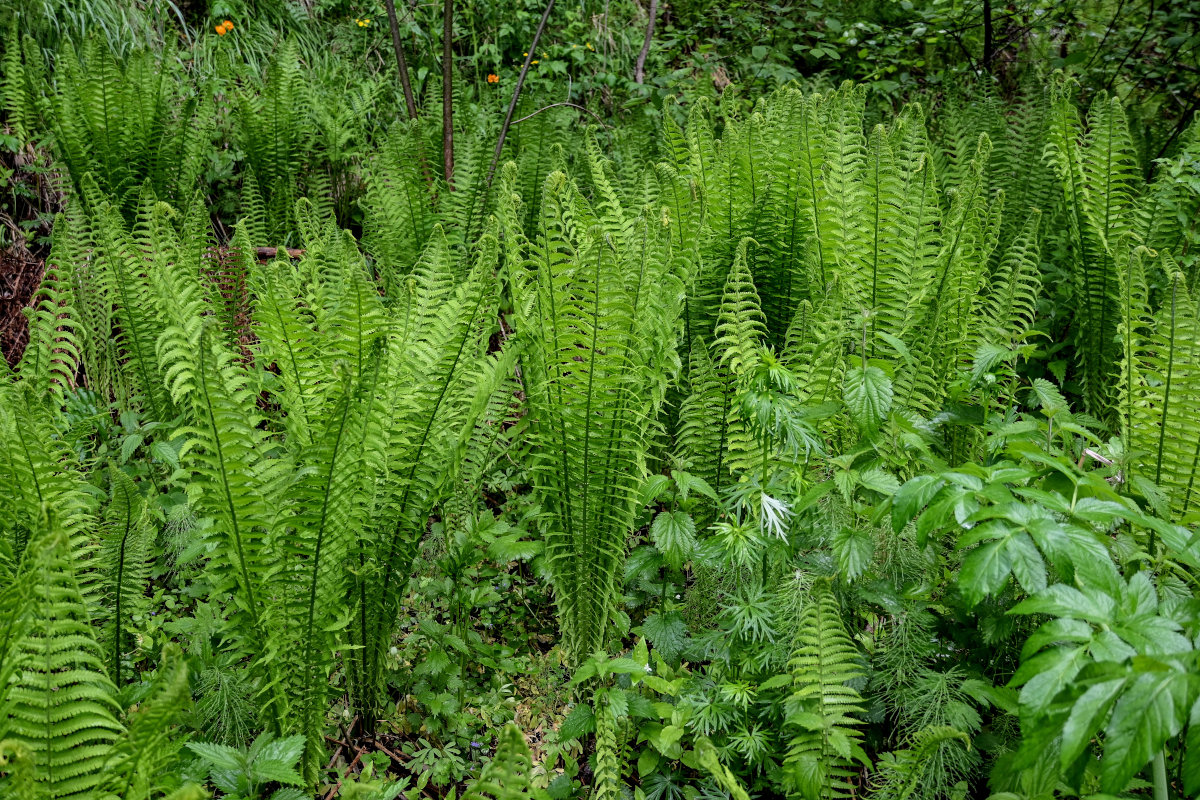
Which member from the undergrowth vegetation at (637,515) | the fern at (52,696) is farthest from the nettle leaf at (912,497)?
the fern at (52,696)

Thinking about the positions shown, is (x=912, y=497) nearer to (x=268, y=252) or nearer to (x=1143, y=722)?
(x=1143, y=722)

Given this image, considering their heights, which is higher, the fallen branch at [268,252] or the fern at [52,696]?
the fern at [52,696]

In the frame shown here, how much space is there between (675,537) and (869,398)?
0.57m

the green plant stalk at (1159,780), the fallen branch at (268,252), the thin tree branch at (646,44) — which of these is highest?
the thin tree branch at (646,44)

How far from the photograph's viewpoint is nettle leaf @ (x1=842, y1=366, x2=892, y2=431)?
189 cm

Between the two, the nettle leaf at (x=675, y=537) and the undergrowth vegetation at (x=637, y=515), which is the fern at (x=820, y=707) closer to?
the undergrowth vegetation at (x=637, y=515)

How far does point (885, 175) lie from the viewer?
2.79m

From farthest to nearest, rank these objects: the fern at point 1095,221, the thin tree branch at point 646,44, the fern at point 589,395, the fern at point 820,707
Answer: the thin tree branch at point 646,44
the fern at point 1095,221
the fern at point 589,395
the fern at point 820,707

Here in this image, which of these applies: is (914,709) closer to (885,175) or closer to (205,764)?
(205,764)

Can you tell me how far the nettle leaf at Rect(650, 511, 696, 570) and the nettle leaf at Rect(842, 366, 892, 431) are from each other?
1.60 ft

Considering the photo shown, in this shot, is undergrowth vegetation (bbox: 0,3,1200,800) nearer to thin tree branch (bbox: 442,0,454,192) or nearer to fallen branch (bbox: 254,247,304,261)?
fallen branch (bbox: 254,247,304,261)

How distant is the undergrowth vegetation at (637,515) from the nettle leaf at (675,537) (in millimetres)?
14

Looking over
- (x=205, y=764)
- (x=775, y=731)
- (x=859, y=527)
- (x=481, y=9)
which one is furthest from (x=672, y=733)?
(x=481, y=9)

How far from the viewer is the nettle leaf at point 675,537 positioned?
2.06 metres
